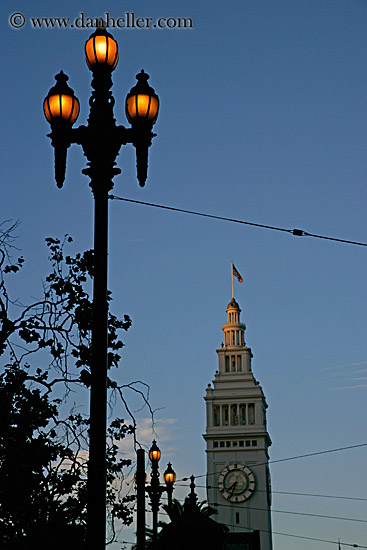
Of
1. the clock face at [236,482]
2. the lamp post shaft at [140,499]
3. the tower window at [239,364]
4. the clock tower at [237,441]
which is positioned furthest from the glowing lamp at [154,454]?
the tower window at [239,364]

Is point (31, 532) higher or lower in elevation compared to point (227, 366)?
lower

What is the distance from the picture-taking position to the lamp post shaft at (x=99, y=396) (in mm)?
7852

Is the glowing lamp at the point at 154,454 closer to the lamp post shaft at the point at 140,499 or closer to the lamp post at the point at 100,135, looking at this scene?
the lamp post shaft at the point at 140,499

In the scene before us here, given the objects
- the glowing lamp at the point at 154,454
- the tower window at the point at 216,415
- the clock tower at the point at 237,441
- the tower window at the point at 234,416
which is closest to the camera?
the glowing lamp at the point at 154,454

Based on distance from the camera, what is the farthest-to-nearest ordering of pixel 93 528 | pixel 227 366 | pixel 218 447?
pixel 227 366 → pixel 218 447 → pixel 93 528

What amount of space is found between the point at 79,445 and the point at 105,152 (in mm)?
7991

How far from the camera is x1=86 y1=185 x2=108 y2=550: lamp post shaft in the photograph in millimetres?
7852

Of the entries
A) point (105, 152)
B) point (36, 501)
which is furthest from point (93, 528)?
point (36, 501)

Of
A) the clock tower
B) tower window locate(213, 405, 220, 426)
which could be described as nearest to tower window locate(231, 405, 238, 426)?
the clock tower

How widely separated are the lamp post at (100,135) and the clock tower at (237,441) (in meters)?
106

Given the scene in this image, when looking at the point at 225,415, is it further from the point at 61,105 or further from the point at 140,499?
the point at 61,105

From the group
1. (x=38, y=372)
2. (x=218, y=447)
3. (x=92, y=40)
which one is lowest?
(x=38, y=372)

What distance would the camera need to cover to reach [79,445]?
51.3 feet

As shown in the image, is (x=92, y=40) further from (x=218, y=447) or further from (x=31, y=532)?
(x=218, y=447)
